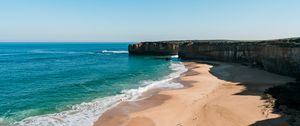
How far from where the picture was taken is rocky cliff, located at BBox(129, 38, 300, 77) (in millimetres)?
34719

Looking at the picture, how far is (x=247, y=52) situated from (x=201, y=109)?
3782 centimetres

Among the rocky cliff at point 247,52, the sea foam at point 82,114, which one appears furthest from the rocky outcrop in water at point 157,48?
the sea foam at point 82,114

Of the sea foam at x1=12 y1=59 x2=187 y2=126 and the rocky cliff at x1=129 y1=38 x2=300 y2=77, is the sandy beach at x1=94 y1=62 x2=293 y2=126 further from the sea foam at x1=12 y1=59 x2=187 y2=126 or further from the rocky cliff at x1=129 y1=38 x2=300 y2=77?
the rocky cliff at x1=129 y1=38 x2=300 y2=77

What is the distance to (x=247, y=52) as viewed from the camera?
54.9m

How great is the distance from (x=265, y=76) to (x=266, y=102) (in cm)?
1544

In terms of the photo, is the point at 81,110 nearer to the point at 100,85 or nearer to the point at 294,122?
the point at 100,85

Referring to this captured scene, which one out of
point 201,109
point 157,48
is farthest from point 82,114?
point 157,48

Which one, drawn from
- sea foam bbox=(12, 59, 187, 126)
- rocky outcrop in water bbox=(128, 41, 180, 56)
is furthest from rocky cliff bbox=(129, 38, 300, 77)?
sea foam bbox=(12, 59, 187, 126)

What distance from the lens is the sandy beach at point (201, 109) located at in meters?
18.1

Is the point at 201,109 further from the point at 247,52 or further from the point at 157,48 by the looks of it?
the point at 157,48

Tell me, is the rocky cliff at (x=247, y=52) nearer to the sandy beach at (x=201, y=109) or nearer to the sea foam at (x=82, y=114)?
the sandy beach at (x=201, y=109)

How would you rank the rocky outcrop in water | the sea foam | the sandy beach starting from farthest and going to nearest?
the rocky outcrop in water → the sea foam → the sandy beach

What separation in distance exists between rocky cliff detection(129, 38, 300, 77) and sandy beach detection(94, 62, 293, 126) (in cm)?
556

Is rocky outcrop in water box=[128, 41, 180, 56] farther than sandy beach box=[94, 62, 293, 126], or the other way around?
rocky outcrop in water box=[128, 41, 180, 56]
